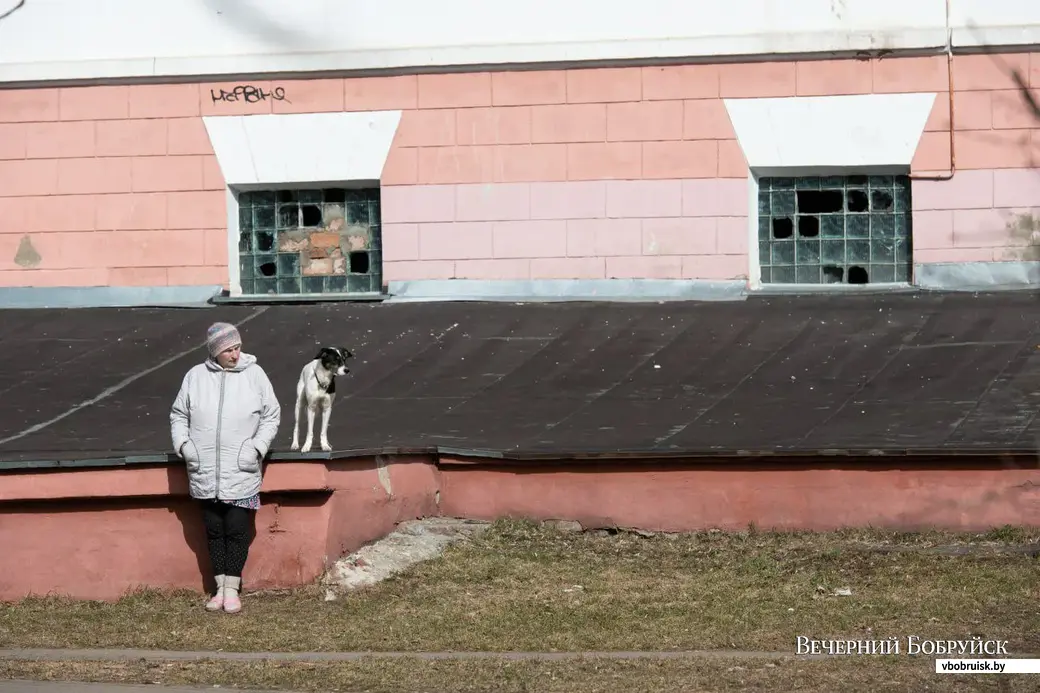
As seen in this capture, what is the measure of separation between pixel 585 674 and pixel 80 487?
4.37m

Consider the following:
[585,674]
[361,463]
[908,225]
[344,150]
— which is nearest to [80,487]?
[361,463]

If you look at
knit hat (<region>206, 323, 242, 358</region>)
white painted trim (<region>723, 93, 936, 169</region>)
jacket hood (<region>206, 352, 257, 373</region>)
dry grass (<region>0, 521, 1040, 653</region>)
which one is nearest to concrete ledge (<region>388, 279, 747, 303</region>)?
white painted trim (<region>723, 93, 936, 169</region>)

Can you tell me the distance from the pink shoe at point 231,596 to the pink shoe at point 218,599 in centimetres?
4

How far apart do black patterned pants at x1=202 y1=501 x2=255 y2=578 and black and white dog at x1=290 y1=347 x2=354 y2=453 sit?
33.1 inches

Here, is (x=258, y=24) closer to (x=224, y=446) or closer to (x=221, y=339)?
(x=221, y=339)

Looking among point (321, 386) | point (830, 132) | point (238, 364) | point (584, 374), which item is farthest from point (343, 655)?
point (830, 132)

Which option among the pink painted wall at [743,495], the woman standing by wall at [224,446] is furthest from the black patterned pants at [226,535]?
the pink painted wall at [743,495]

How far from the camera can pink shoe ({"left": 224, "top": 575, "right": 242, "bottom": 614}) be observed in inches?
421

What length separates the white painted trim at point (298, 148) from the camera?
661 inches

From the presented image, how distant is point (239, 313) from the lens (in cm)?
1638

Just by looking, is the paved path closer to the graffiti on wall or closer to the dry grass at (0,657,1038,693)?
the dry grass at (0,657,1038,693)

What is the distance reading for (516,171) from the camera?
16516mm

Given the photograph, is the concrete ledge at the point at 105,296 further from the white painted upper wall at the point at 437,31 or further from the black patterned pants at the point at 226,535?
the black patterned pants at the point at 226,535

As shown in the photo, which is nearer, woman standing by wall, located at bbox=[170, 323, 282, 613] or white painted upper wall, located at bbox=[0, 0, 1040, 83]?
woman standing by wall, located at bbox=[170, 323, 282, 613]
